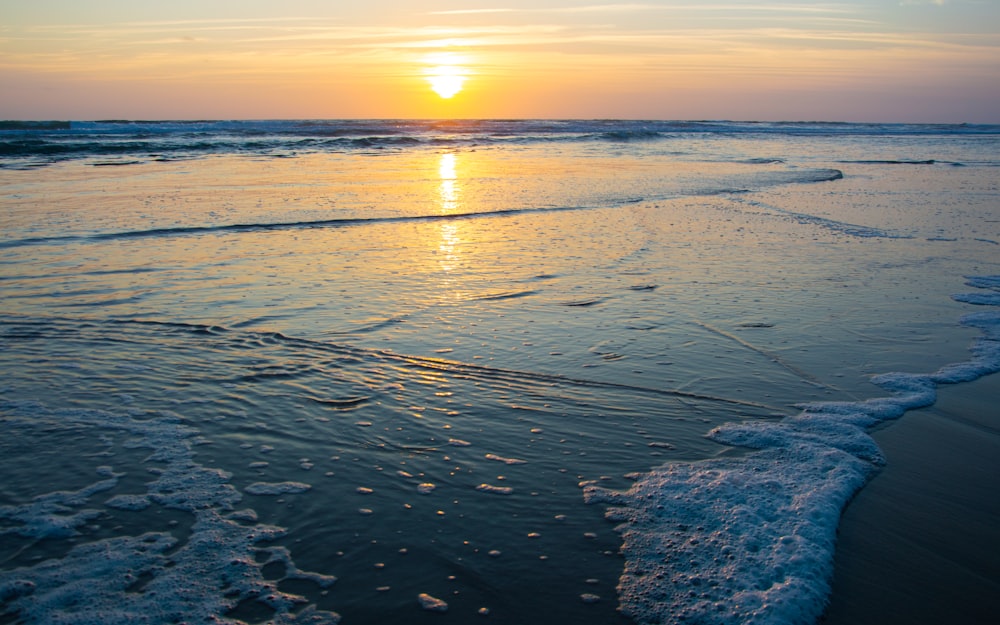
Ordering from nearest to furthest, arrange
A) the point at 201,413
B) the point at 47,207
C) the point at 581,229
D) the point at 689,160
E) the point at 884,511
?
the point at 884,511
the point at 201,413
the point at 581,229
the point at 47,207
the point at 689,160

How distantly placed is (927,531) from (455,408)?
3.09 m

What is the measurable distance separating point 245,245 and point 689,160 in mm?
24493

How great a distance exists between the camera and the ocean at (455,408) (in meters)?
3.48

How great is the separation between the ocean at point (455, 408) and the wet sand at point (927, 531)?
0.14 metres

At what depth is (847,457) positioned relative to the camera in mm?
4770

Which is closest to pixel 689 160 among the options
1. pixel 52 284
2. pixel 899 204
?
pixel 899 204

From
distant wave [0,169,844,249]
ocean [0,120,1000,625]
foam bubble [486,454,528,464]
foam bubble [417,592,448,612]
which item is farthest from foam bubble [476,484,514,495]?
distant wave [0,169,844,249]

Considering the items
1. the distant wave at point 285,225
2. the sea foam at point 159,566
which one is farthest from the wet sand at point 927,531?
the distant wave at point 285,225

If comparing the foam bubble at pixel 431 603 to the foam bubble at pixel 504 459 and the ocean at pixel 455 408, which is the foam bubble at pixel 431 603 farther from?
the foam bubble at pixel 504 459

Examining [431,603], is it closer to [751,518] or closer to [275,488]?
[275,488]

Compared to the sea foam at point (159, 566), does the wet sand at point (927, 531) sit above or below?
below

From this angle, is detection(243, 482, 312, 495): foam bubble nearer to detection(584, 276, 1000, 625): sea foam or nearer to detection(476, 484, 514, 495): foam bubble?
detection(476, 484, 514, 495): foam bubble

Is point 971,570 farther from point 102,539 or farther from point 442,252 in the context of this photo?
point 442,252

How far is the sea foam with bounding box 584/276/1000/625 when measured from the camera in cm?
336
